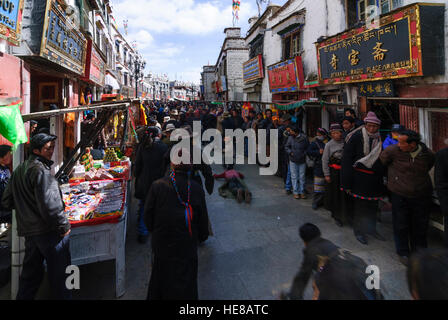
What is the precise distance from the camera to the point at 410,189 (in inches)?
138

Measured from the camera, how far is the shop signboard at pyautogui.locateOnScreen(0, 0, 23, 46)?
4.06m

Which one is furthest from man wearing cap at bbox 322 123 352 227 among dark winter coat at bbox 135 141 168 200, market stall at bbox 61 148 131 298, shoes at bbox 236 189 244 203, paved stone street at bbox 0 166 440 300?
market stall at bbox 61 148 131 298

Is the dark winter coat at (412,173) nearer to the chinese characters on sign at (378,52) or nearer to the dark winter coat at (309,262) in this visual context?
the dark winter coat at (309,262)

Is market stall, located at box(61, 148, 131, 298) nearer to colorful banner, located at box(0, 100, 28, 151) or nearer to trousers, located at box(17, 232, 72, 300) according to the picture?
trousers, located at box(17, 232, 72, 300)

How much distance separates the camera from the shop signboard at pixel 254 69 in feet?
48.7

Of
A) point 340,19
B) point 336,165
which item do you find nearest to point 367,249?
point 336,165

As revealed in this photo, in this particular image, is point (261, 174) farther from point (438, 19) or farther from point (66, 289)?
point (66, 289)

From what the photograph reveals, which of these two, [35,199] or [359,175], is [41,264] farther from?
[359,175]

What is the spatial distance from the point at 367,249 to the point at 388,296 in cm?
110

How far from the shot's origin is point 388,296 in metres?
3.01

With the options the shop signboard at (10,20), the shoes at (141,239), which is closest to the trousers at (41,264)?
the shoes at (141,239)

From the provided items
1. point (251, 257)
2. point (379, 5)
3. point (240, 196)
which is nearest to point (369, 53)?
point (379, 5)

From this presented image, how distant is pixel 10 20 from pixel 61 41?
2.15 m

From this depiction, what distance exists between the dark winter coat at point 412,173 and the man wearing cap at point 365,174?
18.9 inches
